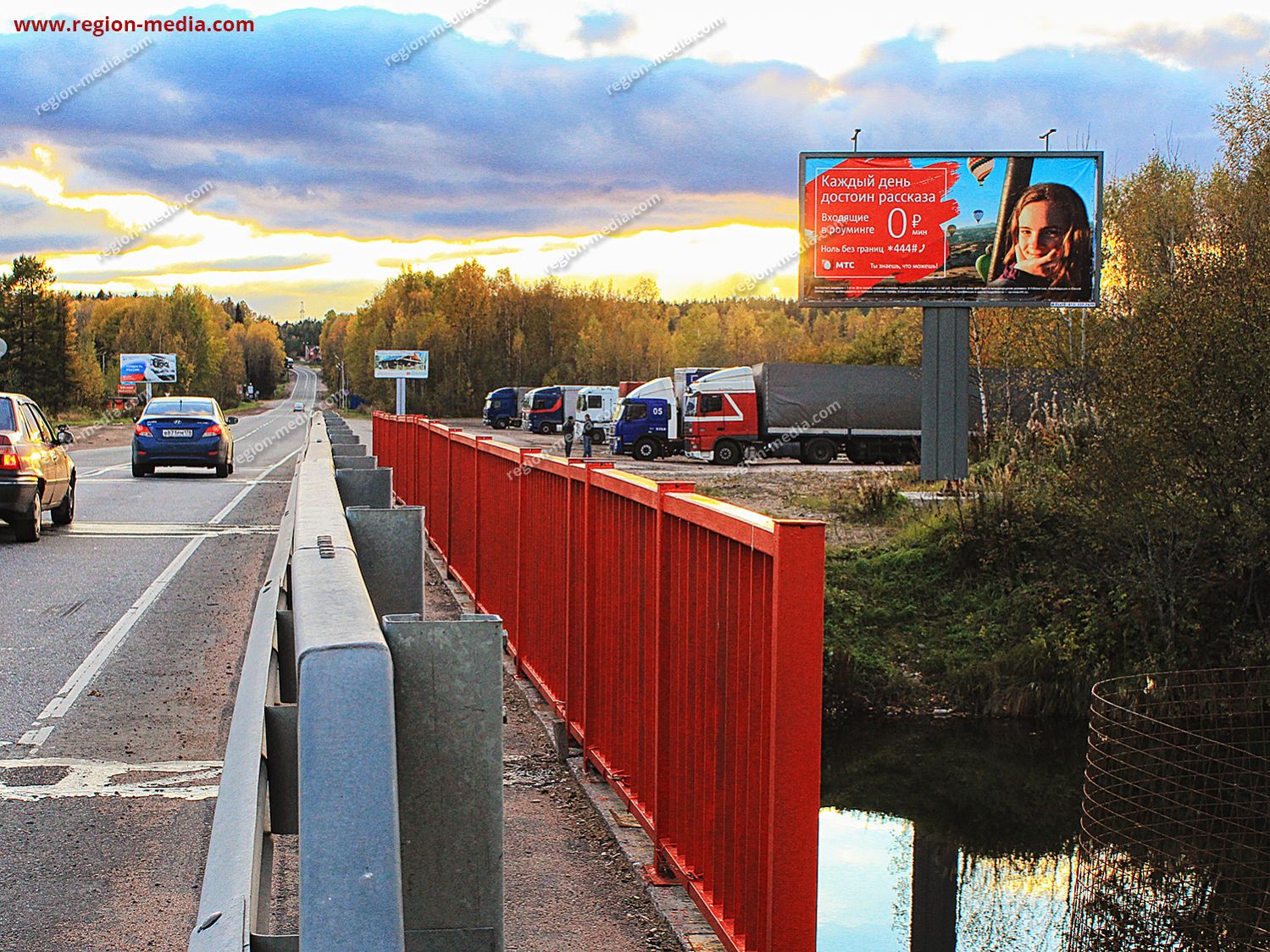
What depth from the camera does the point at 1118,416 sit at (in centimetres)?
1794

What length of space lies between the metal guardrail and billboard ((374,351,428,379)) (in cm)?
9376

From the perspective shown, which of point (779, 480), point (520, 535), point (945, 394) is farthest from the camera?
point (779, 480)

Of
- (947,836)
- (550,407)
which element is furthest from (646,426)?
(947,836)

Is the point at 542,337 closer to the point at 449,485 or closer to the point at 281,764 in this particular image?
the point at 449,485

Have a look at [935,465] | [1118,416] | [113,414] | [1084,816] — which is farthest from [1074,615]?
[113,414]

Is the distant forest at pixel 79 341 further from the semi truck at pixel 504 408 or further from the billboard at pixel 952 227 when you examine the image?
the billboard at pixel 952 227

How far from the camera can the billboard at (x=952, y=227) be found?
2877cm

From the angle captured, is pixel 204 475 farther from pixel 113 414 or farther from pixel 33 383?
pixel 113 414

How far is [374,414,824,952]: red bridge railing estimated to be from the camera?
334 cm

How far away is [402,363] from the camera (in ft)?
317

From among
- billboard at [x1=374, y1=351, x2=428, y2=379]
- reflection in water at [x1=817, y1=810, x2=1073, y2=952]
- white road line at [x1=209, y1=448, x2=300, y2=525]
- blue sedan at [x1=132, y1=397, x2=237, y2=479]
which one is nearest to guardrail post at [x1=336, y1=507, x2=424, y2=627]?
reflection in water at [x1=817, y1=810, x2=1073, y2=952]

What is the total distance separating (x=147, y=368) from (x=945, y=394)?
96.5 m

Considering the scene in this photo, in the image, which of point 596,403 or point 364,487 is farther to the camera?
point 596,403

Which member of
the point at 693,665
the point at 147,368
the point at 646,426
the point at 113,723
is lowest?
the point at 113,723
